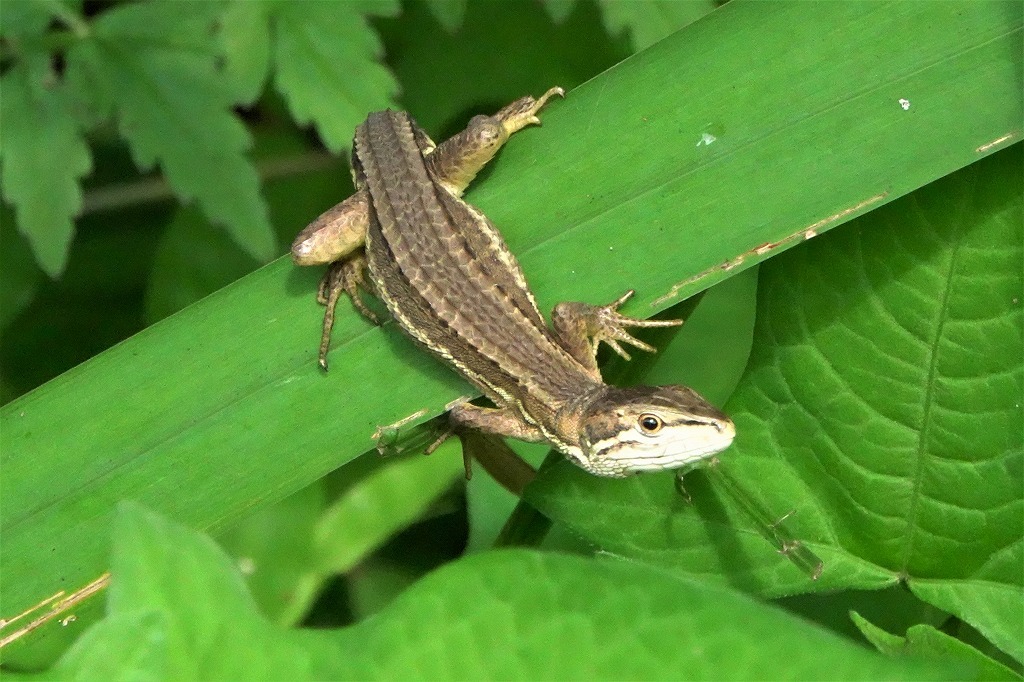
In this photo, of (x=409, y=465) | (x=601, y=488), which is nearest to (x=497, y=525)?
(x=409, y=465)

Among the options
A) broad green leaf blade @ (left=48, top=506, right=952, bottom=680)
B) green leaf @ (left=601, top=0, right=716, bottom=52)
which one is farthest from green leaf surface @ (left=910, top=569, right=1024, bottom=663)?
green leaf @ (left=601, top=0, right=716, bottom=52)

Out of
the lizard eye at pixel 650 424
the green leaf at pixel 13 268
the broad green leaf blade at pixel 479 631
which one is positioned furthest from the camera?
the green leaf at pixel 13 268

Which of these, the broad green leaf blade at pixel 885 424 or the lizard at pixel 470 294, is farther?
the lizard at pixel 470 294

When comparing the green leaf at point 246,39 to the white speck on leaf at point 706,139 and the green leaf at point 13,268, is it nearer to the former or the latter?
the green leaf at point 13,268

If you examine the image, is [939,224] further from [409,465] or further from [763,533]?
[409,465]

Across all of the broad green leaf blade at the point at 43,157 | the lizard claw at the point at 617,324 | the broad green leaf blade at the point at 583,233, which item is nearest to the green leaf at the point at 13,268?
the broad green leaf blade at the point at 43,157

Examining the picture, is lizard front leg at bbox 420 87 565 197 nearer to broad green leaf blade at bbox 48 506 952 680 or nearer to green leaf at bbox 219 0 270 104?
green leaf at bbox 219 0 270 104
